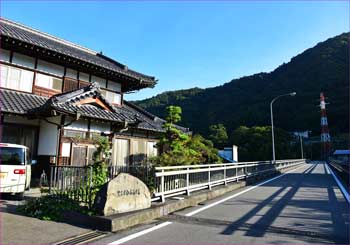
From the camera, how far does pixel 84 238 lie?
5555mm

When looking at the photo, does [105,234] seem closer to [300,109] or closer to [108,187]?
[108,187]

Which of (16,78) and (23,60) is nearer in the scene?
(16,78)

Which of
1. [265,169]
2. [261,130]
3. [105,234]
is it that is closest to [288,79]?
[261,130]

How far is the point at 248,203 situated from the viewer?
9.74 m

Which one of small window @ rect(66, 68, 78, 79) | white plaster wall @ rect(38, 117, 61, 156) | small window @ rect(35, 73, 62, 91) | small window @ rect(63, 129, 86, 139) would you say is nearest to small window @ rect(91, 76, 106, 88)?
small window @ rect(66, 68, 78, 79)

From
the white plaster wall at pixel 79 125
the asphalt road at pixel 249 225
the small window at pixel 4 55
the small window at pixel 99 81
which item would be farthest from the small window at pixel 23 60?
the asphalt road at pixel 249 225

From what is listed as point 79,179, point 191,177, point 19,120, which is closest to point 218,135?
point 19,120

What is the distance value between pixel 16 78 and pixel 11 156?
5312 mm

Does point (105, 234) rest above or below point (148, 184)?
below

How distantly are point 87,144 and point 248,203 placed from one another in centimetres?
799

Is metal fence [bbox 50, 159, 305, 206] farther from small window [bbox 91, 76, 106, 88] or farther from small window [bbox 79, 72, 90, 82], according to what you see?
small window [bbox 91, 76, 106, 88]

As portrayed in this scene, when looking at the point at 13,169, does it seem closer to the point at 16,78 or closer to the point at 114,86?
the point at 16,78

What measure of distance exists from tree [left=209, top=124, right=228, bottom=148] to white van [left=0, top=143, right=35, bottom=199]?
64023 millimetres

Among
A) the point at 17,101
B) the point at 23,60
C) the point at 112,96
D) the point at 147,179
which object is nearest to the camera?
the point at 147,179
